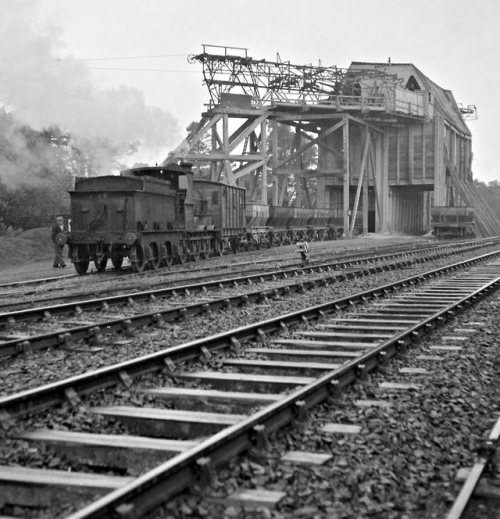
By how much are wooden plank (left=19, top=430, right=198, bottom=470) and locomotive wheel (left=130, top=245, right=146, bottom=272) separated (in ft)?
47.6

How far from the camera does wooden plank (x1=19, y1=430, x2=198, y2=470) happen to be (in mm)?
4367

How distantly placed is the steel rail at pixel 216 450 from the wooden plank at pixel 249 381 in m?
0.37

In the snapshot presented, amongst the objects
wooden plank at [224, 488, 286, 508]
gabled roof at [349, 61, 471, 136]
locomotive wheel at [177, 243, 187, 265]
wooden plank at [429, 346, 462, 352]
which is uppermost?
gabled roof at [349, 61, 471, 136]

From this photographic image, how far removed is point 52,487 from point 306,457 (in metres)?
1.51

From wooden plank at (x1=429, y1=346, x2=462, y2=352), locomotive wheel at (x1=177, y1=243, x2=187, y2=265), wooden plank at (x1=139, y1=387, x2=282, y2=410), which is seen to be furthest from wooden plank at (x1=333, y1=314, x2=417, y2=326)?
locomotive wheel at (x1=177, y1=243, x2=187, y2=265)

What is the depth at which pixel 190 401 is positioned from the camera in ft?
19.0

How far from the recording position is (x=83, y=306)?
11.2 m

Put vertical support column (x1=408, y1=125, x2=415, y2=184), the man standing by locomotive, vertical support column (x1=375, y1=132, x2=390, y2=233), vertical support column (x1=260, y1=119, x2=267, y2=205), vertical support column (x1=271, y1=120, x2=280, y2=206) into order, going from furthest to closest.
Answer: vertical support column (x1=375, y1=132, x2=390, y2=233), vertical support column (x1=408, y1=125, x2=415, y2=184), vertical support column (x1=271, y1=120, x2=280, y2=206), vertical support column (x1=260, y1=119, x2=267, y2=205), the man standing by locomotive

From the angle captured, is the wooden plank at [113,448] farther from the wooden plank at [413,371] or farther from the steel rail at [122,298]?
the steel rail at [122,298]

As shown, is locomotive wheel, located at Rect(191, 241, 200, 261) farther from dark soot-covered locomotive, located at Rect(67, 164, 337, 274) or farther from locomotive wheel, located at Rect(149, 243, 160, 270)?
locomotive wheel, located at Rect(149, 243, 160, 270)

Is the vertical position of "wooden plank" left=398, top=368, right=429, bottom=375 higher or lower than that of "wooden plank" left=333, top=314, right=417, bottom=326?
lower

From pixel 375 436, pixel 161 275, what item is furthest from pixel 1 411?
pixel 161 275

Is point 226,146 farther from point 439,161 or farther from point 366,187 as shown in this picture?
point 439,161

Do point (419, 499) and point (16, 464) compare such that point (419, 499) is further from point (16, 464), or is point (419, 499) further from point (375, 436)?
point (16, 464)
